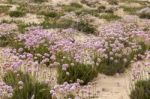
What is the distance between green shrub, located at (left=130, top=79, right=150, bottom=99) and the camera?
7.78 metres

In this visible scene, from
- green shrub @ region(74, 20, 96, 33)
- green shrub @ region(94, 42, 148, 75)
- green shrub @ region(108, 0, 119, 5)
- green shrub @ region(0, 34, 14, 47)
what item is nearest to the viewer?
green shrub @ region(94, 42, 148, 75)

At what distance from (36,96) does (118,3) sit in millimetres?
21137

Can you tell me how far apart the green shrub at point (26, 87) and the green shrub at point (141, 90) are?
155 centimetres

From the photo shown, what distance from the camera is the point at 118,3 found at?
28141mm

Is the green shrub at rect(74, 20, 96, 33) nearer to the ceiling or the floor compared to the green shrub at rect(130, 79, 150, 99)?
nearer to the floor

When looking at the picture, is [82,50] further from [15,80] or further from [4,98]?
[4,98]

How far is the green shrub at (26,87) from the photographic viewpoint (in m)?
7.55

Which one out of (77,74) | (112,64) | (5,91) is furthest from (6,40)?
(5,91)

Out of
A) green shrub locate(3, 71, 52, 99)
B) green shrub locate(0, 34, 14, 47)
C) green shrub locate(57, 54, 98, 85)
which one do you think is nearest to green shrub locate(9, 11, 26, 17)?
green shrub locate(0, 34, 14, 47)

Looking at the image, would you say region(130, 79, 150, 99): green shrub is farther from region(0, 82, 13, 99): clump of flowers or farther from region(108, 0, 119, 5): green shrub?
region(108, 0, 119, 5): green shrub

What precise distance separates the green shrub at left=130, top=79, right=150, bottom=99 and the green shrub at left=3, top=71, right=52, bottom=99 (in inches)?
61.1

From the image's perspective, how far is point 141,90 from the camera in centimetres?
781

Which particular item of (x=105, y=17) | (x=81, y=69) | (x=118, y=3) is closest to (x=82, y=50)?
(x=81, y=69)

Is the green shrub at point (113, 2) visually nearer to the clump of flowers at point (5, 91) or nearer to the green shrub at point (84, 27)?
the green shrub at point (84, 27)
